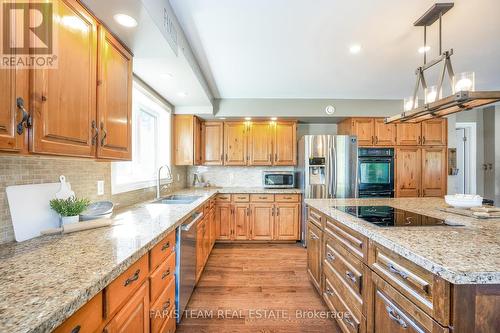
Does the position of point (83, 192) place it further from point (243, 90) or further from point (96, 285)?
point (243, 90)

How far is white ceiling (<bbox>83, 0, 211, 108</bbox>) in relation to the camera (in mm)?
1262

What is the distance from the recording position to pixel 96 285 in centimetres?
76

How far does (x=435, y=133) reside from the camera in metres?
3.81

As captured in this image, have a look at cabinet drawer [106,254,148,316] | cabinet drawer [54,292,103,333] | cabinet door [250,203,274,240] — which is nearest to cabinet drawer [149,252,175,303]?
cabinet drawer [106,254,148,316]

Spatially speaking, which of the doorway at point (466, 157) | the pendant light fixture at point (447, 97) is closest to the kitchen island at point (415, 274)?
the pendant light fixture at point (447, 97)

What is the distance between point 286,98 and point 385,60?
155 centimetres

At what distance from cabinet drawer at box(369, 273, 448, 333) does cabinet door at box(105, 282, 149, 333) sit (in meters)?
1.23

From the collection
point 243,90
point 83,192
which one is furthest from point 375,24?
point 83,192

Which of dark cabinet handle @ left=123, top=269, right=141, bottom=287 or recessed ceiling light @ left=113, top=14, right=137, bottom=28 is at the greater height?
recessed ceiling light @ left=113, top=14, right=137, bottom=28

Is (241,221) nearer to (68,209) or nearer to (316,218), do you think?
(316,218)

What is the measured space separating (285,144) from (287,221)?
1.34 metres

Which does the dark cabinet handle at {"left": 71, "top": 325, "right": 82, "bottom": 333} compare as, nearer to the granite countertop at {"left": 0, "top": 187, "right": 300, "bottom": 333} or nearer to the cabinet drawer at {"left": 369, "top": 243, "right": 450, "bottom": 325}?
the granite countertop at {"left": 0, "top": 187, "right": 300, "bottom": 333}

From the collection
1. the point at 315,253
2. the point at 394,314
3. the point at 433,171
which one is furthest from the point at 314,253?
the point at 433,171

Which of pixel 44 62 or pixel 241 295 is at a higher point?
pixel 44 62
